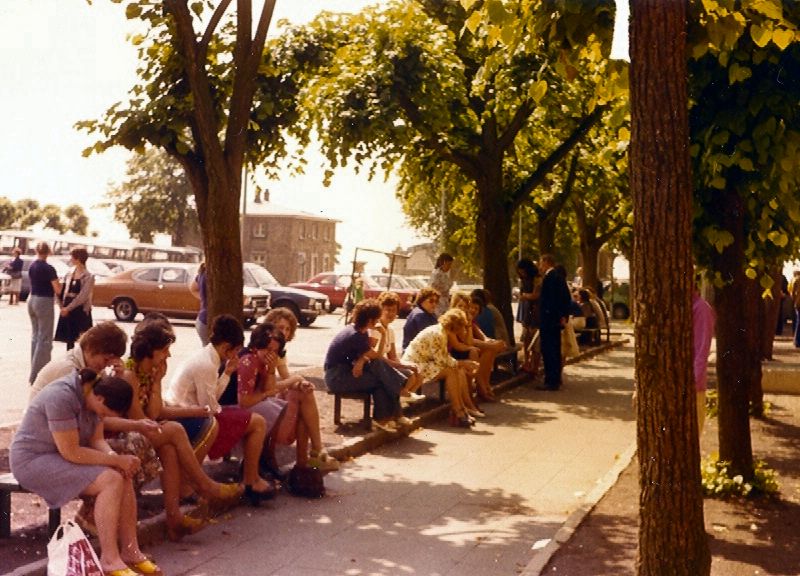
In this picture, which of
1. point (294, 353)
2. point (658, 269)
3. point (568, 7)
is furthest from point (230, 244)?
point (294, 353)

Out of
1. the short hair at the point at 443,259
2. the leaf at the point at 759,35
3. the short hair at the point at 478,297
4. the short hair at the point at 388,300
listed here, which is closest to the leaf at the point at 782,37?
the leaf at the point at 759,35

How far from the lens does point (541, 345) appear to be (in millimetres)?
17047

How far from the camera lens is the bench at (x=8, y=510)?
650cm

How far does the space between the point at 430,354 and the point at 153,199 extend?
82.8 m

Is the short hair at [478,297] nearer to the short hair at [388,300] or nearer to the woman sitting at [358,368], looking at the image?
the short hair at [388,300]

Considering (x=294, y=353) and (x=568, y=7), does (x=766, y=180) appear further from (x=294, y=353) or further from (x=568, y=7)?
(x=294, y=353)

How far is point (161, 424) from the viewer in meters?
7.37

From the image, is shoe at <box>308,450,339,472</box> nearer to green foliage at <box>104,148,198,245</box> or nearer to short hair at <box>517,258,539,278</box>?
short hair at <box>517,258,539,278</box>

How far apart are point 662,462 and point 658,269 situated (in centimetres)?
93

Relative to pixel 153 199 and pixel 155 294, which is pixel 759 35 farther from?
pixel 153 199

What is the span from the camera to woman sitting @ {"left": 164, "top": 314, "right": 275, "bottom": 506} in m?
8.07

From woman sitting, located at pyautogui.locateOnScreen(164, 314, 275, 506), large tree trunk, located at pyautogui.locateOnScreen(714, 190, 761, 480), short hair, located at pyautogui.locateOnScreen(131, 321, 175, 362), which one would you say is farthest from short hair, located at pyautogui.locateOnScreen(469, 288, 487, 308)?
short hair, located at pyautogui.locateOnScreen(131, 321, 175, 362)

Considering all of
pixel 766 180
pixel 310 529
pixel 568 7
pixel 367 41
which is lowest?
pixel 310 529

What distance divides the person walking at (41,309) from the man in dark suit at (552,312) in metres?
6.90
